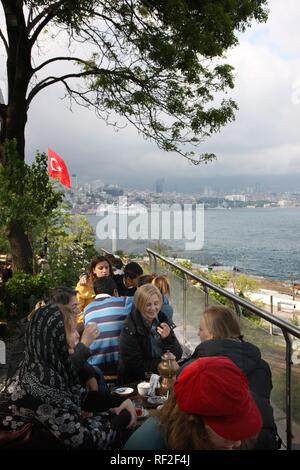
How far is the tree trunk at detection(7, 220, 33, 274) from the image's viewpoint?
9.70 metres

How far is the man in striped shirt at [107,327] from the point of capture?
4133 millimetres

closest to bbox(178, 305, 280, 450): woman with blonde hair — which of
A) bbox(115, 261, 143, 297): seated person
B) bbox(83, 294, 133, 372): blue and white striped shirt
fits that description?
bbox(83, 294, 133, 372): blue and white striped shirt

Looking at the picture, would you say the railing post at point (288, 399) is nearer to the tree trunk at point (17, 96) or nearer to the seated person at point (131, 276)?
the seated person at point (131, 276)

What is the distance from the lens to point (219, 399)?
5.15 feet

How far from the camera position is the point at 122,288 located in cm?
679

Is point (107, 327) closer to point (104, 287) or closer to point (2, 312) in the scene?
point (104, 287)

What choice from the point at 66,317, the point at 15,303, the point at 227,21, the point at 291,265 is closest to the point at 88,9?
the point at 227,21

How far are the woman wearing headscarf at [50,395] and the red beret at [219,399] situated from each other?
80 cm

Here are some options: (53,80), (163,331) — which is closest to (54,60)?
(53,80)

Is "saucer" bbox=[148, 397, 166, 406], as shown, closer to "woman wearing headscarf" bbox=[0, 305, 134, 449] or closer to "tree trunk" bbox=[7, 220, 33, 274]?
"woman wearing headscarf" bbox=[0, 305, 134, 449]

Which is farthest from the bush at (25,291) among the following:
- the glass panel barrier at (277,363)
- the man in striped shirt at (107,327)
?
the glass panel barrier at (277,363)

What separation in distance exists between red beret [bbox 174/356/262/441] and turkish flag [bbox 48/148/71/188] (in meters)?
14.6

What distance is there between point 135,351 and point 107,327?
0.50m

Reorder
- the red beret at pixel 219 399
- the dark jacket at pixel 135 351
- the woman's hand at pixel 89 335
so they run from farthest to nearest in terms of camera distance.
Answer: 1. the dark jacket at pixel 135 351
2. the woman's hand at pixel 89 335
3. the red beret at pixel 219 399
